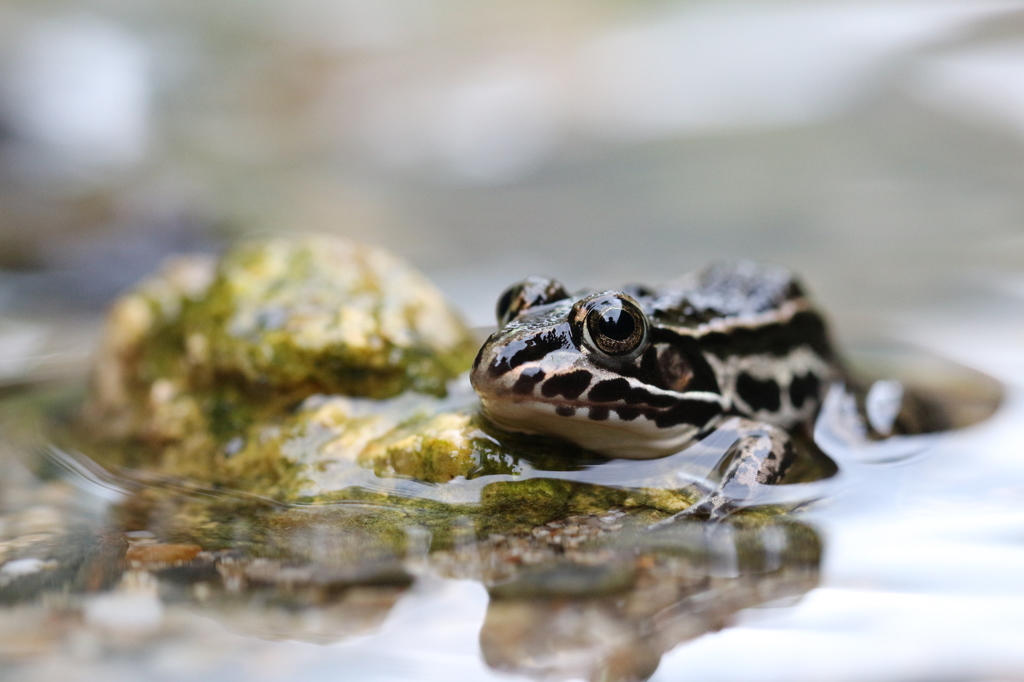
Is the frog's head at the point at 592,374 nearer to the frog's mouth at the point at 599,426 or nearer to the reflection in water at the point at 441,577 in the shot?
the frog's mouth at the point at 599,426

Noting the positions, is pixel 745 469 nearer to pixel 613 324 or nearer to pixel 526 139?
pixel 613 324

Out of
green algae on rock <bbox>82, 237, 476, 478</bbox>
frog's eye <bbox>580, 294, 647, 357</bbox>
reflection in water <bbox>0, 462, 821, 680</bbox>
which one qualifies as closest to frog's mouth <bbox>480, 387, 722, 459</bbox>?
frog's eye <bbox>580, 294, 647, 357</bbox>

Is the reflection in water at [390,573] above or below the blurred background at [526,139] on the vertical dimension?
below

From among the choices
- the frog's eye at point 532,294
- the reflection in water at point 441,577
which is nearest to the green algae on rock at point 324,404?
the reflection in water at point 441,577

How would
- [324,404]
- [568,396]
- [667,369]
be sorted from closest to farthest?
[568,396], [667,369], [324,404]

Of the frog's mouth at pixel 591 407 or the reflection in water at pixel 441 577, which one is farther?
the frog's mouth at pixel 591 407

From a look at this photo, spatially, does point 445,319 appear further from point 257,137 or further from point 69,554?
point 257,137

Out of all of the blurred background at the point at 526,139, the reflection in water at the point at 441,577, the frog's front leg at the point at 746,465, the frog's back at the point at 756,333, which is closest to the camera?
the reflection in water at the point at 441,577

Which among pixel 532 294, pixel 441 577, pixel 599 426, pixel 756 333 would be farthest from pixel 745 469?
pixel 441 577
